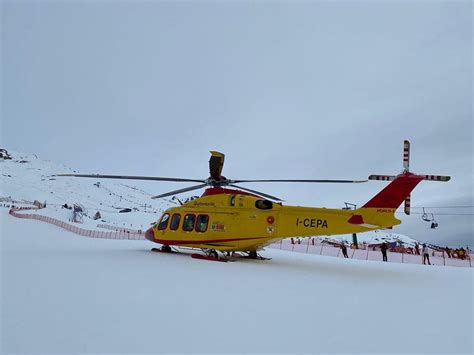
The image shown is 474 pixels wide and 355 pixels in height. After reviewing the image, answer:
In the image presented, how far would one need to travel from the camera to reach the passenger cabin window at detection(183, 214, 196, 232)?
15.6 meters

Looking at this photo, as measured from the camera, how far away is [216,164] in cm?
1412

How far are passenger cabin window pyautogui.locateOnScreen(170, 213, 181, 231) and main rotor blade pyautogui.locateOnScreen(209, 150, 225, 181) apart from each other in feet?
8.52

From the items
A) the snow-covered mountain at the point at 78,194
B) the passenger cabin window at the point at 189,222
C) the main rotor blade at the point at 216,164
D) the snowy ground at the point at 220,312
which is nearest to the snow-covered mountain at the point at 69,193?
the snow-covered mountain at the point at 78,194

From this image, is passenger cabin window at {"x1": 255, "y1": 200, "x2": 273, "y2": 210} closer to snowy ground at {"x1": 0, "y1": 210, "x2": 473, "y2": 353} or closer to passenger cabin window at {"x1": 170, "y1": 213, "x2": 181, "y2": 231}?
snowy ground at {"x1": 0, "y1": 210, "x2": 473, "y2": 353}

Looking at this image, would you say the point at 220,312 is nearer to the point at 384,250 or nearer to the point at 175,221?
the point at 175,221

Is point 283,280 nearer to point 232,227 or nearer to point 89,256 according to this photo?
point 232,227

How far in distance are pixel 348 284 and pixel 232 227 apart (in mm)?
5651

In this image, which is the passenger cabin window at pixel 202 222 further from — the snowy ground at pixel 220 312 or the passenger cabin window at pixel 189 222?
the snowy ground at pixel 220 312

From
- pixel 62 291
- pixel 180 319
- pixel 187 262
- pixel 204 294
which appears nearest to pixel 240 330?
pixel 180 319

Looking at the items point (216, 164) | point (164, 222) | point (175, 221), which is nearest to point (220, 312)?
point (216, 164)

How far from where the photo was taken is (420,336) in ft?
18.3

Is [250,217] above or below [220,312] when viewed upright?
above

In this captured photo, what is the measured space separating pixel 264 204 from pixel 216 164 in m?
2.34

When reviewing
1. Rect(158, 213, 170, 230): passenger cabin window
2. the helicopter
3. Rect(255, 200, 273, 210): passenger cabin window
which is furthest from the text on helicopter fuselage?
Rect(158, 213, 170, 230): passenger cabin window
